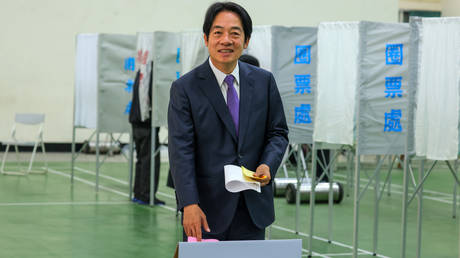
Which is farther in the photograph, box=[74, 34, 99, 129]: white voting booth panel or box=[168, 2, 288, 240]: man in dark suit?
box=[74, 34, 99, 129]: white voting booth panel

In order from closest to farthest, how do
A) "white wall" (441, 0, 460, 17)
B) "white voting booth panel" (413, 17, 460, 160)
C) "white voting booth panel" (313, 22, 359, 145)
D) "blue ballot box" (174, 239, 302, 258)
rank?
"blue ballot box" (174, 239, 302, 258), "white voting booth panel" (413, 17, 460, 160), "white voting booth panel" (313, 22, 359, 145), "white wall" (441, 0, 460, 17)

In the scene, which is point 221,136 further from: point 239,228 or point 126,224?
point 126,224

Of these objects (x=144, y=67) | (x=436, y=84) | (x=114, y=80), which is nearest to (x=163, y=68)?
(x=144, y=67)

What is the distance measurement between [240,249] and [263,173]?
15.8 inches

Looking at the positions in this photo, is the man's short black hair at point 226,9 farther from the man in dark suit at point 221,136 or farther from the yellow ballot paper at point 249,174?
the yellow ballot paper at point 249,174

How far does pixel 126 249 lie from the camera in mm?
6648

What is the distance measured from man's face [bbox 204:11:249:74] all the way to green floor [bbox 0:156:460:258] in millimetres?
3899

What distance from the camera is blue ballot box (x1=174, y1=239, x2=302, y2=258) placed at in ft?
7.79

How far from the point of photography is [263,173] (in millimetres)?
2750

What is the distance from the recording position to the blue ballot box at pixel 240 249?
7.79 feet

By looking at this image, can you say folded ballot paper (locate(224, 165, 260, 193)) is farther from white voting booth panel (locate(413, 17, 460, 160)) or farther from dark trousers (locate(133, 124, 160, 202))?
dark trousers (locate(133, 124, 160, 202))

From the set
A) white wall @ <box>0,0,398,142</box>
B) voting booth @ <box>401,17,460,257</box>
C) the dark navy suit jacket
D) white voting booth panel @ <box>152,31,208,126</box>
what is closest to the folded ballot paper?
the dark navy suit jacket

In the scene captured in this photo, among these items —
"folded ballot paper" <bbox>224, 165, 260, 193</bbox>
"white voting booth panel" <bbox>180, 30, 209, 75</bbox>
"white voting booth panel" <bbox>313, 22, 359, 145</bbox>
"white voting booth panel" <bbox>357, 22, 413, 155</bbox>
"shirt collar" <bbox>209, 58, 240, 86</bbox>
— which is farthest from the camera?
"white voting booth panel" <bbox>180, 30, 209, 75</bbox>

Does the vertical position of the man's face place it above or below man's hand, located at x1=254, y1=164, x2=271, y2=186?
above
